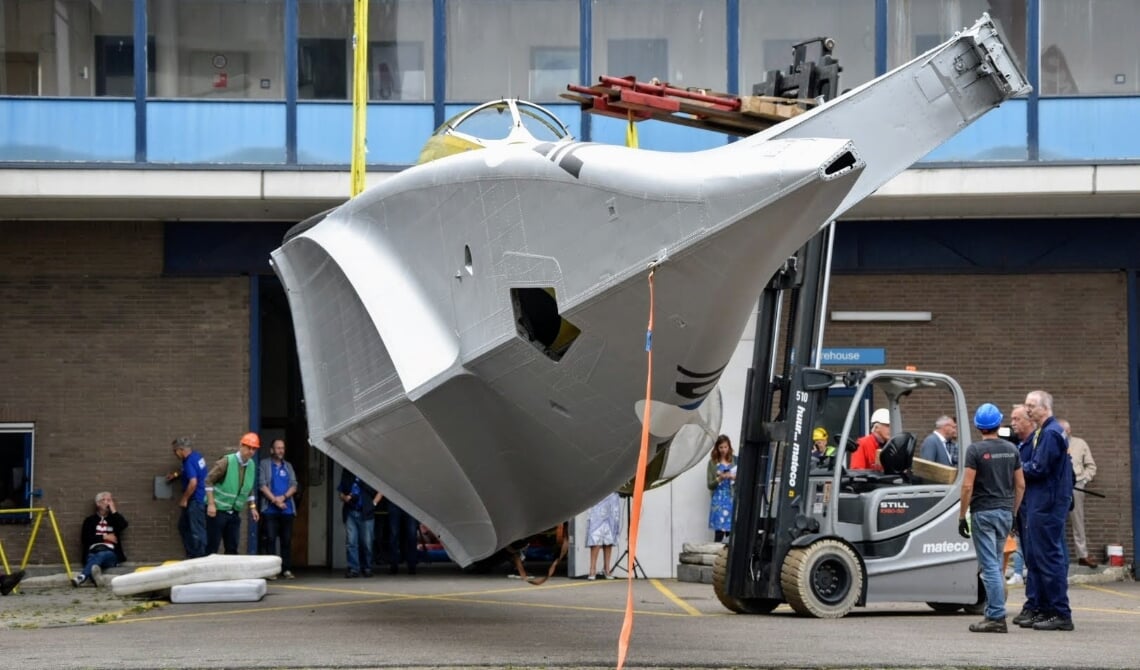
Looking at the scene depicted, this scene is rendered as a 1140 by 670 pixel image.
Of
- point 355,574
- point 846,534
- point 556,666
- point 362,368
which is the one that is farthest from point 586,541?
point 556,666

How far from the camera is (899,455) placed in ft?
47.3

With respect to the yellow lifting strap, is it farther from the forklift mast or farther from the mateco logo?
the mateco logo

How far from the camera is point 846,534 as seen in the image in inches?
552

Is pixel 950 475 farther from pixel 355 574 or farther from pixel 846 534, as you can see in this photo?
pixel 355 574

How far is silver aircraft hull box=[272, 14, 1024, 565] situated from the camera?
31.2 feet

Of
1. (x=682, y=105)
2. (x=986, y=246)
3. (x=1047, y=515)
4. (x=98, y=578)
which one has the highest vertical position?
(x=682, y=105)

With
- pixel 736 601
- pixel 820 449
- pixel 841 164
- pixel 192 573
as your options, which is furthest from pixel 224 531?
pixel 841 164

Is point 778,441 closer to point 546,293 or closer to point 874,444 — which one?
point 874,444

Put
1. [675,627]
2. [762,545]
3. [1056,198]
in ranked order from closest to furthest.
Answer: [675,627] → [762,545] → [1056,198]

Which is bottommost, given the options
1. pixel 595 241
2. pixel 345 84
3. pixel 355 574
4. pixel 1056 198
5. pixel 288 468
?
pixel 355 574

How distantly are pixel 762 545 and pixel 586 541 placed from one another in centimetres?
629

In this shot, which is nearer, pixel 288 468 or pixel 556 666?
pixel 556 666

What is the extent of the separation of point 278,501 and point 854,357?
740 cm

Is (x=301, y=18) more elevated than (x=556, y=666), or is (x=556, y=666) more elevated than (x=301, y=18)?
(x=301, y=18)
